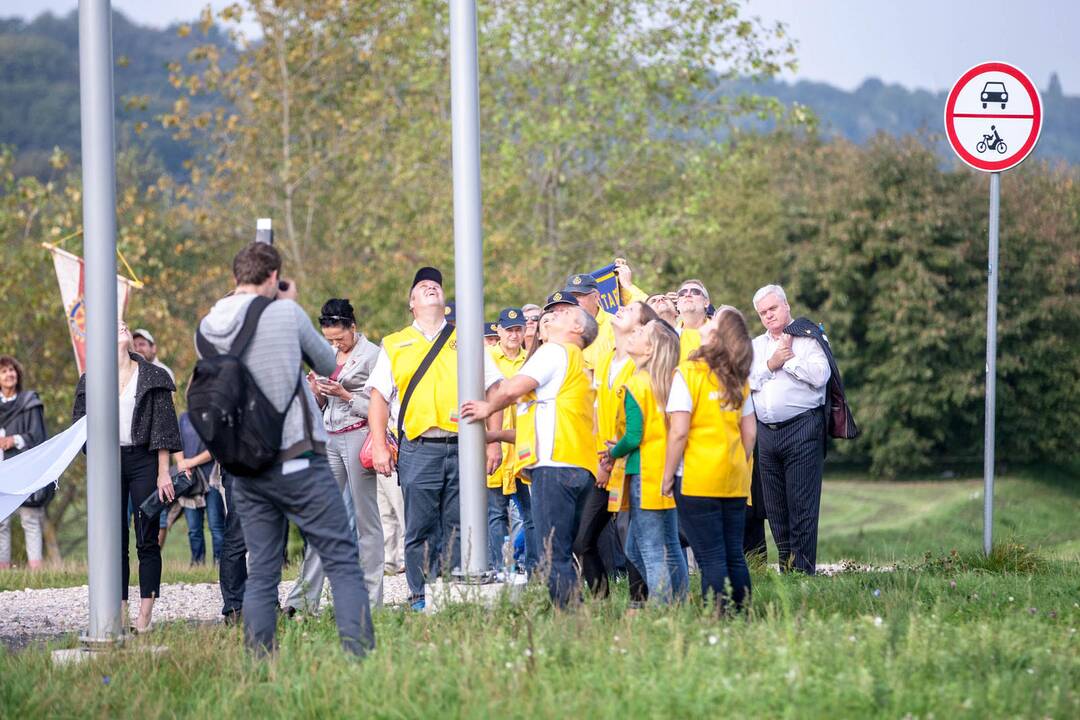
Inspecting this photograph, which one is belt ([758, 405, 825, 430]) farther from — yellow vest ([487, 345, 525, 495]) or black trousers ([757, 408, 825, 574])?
yellow vest ([487, 345, 525, 495])

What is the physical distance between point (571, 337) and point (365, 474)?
6.96 ft

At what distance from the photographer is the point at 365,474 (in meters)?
9.72

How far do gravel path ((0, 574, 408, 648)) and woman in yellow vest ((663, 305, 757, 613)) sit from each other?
2599 mm

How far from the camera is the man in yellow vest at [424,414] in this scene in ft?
29.7

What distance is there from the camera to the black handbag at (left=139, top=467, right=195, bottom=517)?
9125 millimetres

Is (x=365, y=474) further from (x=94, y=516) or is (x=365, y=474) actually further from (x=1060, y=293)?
(x=1060, y=293)

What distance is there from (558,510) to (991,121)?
466 cm

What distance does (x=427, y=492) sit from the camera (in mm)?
9141

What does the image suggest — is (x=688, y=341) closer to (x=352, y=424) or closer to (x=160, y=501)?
(x=352, y=424)

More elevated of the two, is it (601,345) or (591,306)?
(591,306)

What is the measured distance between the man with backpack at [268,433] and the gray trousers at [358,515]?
6.81 ft

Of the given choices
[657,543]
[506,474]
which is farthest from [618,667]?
[506,474]

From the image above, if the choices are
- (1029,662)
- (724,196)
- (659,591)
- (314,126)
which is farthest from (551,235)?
(1029,662)

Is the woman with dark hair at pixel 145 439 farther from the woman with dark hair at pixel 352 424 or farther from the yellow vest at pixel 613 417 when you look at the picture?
the yellow vest at pixel 613 417
